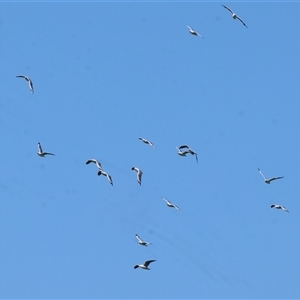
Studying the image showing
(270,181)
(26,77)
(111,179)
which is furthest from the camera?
(270,181)

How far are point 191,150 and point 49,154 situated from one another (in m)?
13.4

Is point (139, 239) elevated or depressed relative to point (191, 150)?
depressed

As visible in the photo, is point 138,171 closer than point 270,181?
Yes

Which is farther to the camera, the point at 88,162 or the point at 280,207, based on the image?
the point at 280,207

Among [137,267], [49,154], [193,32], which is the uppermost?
[193,32]

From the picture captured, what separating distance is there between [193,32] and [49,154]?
53.9 ft

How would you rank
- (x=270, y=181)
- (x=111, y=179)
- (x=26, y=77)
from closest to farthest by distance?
1. (x=111, y=179)
2. (x=26, y=77)
3. (x=270, y=181)

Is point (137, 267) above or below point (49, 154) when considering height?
below

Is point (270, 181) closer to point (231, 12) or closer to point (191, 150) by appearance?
point (191, 150)

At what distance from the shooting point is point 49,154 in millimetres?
121875

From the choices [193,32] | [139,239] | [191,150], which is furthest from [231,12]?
[139,239]

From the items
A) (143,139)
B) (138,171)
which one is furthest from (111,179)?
(143,139)

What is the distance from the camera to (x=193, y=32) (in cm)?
12462

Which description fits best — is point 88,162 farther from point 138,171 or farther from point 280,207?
point 280,207
